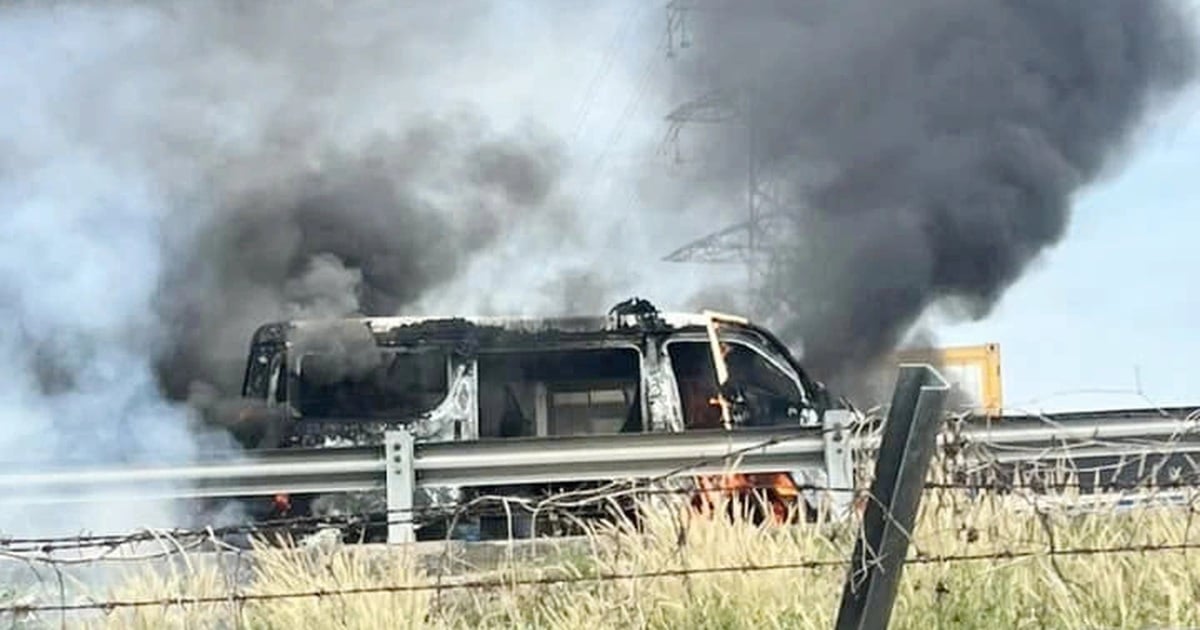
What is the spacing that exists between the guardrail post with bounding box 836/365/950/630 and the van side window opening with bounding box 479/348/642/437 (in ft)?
14.9

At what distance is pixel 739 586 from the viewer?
4.40 metres

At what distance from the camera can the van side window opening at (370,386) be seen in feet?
25.9

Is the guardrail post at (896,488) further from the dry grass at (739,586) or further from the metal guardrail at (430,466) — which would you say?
the metal guardrail at (430,466)

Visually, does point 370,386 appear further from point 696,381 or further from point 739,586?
point 739,586

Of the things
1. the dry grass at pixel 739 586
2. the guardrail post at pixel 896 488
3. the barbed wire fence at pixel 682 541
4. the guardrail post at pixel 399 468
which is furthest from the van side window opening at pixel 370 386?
the guardrail post at pixel 896 488

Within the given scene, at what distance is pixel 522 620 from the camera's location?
439 cm

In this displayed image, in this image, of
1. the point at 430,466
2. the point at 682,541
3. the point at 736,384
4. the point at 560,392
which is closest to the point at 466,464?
the point at 430,466

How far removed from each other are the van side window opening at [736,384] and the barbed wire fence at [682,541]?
2870 mm

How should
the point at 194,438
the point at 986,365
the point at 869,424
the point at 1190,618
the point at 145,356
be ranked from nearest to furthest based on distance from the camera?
1. the point at 1190,618
2. the point at 869,424
3. the point at 194,438
4. the point at 145,356
5. the point at 986,365

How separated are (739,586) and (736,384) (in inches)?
147

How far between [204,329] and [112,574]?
18.3ft

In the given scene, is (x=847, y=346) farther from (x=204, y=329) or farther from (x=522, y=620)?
(x=522, y=620)

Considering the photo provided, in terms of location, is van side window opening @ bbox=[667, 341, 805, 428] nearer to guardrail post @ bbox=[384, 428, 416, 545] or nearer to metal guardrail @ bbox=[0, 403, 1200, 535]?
metal guardrail @ bbox=[0, 403, 1200, 535]

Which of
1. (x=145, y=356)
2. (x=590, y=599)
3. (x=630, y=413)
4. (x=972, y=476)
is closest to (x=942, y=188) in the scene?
(x=630, y=413)
